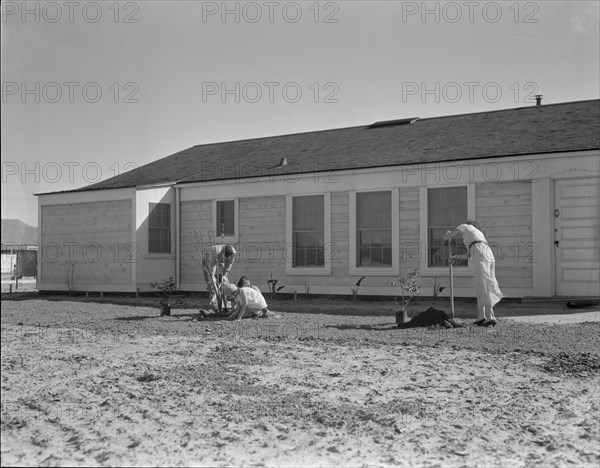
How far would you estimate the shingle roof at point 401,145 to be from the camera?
1870 centimetres

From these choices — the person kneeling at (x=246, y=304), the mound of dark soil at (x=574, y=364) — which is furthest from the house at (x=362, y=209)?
the mound of dark soil at (x=574, y=364)

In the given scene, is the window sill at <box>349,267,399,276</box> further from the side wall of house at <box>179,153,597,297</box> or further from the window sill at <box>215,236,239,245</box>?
the window sill at <box>215,236,239,245</box>

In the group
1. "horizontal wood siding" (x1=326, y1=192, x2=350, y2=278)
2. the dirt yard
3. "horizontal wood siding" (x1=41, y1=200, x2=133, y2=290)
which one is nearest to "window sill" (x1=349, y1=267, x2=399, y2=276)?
"horizontal wood siding" (x1=326, y1=192, x2=350, y2=278)

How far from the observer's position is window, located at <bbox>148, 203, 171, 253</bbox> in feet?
74.8

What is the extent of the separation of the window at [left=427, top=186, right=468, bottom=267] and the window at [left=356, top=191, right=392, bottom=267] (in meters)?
1.09

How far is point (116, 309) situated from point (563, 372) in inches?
422

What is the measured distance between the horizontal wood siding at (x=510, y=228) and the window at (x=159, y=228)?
31.3 ft

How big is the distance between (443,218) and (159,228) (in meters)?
8.70

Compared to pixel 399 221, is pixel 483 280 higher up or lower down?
lower down

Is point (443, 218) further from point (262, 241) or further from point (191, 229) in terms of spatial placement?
point (191, 229)

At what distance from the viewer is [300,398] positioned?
7.02m

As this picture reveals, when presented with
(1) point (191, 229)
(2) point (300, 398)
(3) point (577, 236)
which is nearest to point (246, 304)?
(2) point (300, 398)

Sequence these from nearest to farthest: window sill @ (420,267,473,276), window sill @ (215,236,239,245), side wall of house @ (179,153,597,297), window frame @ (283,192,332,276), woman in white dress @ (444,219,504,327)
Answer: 1. woman in white dress @ (444,219,504,327)
2. side wall of house @ (179,153,597,297)
3. window sill @ (420,267,473,276)
4. window frame @ (283,192,332,276)
5. window sill @ (215,236,239,245)

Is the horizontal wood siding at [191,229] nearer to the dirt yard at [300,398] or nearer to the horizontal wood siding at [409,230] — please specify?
the horizontal wood siding at [409,230]
